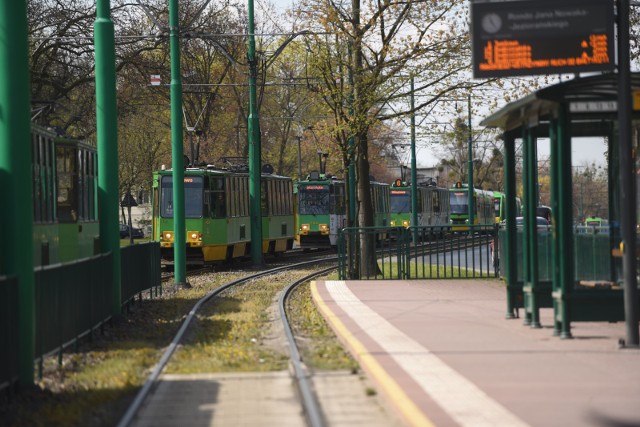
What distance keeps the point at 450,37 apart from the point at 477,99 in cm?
165

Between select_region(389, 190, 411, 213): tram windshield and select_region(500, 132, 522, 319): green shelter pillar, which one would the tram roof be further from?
select_region(389, 190, 411, 213): tram windshield

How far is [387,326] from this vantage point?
15.6m

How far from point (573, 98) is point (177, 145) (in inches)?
590

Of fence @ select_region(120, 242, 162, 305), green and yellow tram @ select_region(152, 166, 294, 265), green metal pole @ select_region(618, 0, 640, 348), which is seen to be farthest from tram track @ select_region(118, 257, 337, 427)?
green and yellow tram @ select_region(152, 166, 294, 265)

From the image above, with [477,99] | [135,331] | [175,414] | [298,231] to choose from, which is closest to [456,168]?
[298,231]

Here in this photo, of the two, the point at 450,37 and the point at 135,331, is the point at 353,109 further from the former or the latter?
the point at 135,331

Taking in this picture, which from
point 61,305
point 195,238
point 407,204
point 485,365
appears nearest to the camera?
point 485,365

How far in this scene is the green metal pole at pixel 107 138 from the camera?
17.9m

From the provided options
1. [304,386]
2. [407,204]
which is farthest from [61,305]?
[407,204]

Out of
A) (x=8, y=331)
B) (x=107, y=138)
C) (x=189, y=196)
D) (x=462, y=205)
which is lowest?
(x=8, y=331)

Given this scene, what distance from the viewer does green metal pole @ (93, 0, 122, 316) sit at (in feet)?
58.9

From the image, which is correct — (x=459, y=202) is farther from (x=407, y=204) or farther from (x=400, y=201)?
(x=407, y=204)

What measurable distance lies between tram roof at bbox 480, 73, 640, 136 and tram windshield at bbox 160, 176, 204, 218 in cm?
2094

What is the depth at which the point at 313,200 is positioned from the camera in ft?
160
